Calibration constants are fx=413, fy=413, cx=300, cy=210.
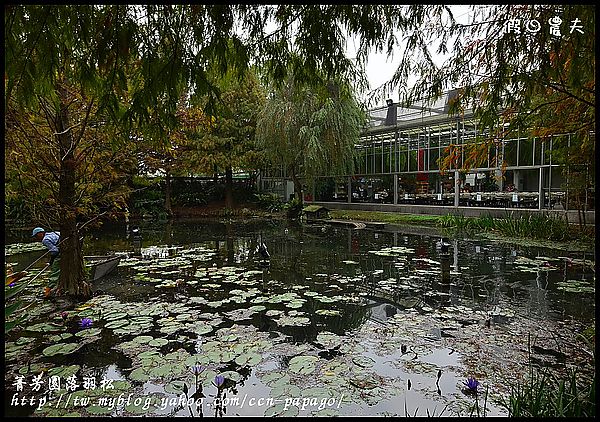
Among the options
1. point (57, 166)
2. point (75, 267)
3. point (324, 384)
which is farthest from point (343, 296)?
point (57, 166)

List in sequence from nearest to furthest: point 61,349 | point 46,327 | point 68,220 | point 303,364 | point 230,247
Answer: point 303,364 → point 61,349 → point 46,327 → point 68,220 → point 230,247

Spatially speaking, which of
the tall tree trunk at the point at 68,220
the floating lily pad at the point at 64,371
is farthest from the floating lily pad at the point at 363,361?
the tall tree trunk at the point at 68,220

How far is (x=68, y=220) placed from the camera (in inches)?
205

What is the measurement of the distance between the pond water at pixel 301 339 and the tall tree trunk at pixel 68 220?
1.02ft

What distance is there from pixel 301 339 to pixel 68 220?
339 cm

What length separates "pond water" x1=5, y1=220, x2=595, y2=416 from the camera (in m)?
2.79

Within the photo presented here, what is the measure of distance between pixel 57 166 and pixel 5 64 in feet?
10.5

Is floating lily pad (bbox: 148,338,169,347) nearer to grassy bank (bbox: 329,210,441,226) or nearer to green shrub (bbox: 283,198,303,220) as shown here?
grassy bank (bbox: 329,210,441,226)

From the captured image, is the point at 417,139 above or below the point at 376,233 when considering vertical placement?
above

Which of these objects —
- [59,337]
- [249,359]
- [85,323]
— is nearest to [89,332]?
[85,323]

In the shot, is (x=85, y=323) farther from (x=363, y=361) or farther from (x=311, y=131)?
(x=311, y=131)

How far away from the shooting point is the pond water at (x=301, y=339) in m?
2.79

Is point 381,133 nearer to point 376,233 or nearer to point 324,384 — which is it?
point 376,233

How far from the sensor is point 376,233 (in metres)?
13.6
